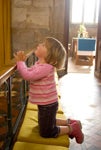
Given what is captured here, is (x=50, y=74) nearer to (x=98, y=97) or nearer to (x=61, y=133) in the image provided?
(x=61, y=133)

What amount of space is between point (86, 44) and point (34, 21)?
9.07 feet

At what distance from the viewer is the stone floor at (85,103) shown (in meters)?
2.88

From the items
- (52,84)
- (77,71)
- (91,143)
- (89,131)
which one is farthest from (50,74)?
(77,71)

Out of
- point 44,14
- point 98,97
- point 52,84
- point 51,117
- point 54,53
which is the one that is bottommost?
point 98,97

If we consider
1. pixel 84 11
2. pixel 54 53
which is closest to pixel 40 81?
pixel 54 53

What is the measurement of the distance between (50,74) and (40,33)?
13.8ft

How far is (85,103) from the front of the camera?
13.8 feet

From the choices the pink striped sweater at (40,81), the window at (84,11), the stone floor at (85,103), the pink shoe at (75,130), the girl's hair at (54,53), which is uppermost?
the window at (84,11)

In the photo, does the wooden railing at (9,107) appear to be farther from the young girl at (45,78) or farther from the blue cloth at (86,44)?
the blue cloth at (86,44)

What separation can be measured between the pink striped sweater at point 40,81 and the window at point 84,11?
890 centimetres

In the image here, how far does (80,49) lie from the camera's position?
846 cm

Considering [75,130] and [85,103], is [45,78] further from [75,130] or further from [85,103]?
[85,103]

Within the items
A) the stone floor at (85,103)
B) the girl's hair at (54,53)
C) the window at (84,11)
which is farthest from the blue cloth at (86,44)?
the girl's hair at (54,53)

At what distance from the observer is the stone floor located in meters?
2.88
